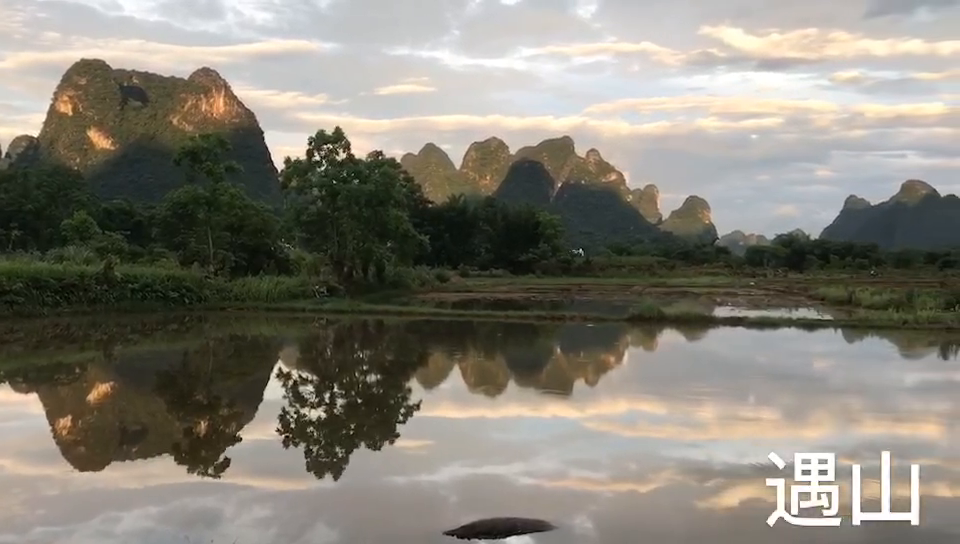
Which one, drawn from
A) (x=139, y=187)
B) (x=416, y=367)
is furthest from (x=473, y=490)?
(x=139, y=187)

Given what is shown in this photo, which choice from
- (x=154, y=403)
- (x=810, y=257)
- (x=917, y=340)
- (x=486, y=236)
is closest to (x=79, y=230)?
(x=486, y=236)

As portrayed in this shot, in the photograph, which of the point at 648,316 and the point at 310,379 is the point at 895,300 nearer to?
the point at 648,316

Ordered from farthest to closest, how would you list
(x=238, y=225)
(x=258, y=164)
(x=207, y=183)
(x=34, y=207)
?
(x=258, y=164) < (x=34, y=207) < (x=238, y=225) < (x=207, y=183)

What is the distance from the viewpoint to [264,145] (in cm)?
6391

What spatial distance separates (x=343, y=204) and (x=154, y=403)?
563 inches

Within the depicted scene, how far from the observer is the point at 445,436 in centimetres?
761

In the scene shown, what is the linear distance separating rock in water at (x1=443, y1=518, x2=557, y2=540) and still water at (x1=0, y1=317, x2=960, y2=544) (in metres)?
0.12

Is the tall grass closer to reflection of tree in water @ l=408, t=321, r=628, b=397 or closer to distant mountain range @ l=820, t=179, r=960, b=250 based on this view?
reflection of tree in water @ l=408, t=321, r=628, b=397

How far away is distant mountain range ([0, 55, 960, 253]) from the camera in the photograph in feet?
186

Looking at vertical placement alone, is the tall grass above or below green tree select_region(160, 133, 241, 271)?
below

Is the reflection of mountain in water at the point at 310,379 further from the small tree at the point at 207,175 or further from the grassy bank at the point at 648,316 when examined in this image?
the small tree at the point at 207,175

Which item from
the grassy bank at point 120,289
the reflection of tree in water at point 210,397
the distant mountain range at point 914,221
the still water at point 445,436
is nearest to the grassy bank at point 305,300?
the grassy bank at point 120,289

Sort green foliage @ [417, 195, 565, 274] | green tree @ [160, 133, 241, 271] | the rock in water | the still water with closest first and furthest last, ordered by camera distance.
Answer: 1. the rock in water
2. the still water
3. green tree @ [160, 133, 241, 271]
4. green foliage @ [417, 195, 565, 274]

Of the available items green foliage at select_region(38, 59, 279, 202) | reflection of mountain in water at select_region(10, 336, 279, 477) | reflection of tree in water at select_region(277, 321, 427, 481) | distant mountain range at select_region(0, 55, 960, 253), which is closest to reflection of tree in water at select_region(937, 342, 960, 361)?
reflection of tree in water at select_region(277, 321, 427, 481)
